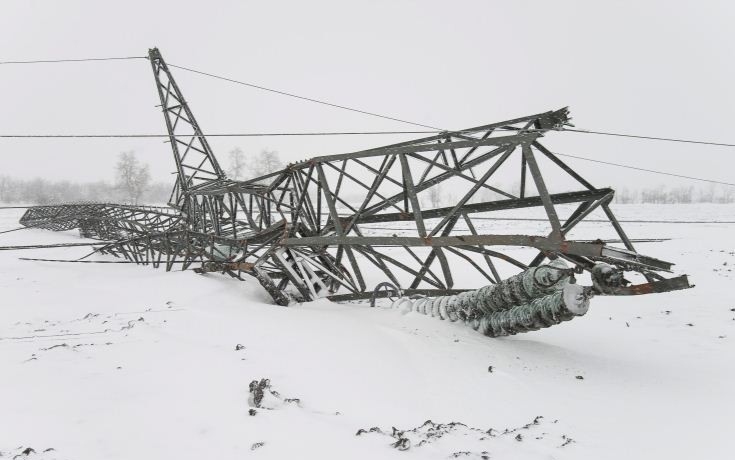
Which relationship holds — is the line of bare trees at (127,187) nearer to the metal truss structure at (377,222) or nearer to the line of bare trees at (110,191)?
the line of bare trees at (110,191)

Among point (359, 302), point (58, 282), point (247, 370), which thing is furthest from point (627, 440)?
point (58, 282)

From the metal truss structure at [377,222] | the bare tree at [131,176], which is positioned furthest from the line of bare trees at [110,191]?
the metal truss structure at [377,222]

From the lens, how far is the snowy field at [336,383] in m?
3.45

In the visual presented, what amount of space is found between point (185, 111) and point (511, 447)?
14.6 meters

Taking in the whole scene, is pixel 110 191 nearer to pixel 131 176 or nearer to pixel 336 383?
pixel 131 176

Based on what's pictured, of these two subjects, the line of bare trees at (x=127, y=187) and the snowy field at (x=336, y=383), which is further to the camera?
the line of bare trees at (x=127, y=187)

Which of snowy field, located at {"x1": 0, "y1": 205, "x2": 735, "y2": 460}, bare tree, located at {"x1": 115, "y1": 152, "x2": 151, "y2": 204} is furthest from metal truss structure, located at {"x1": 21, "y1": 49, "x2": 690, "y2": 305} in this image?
bare tree, located at {"x1": 115, "y1": 152, "x2": 151, "y2": 204}

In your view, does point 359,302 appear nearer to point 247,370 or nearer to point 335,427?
point 247,370

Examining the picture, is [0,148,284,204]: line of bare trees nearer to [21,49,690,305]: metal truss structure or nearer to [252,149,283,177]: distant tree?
[252,149,283,177]: distant tree

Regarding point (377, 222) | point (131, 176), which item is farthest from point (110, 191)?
point (377, 222)

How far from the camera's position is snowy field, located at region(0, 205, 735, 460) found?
345 centimetres

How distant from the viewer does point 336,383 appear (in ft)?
15.5

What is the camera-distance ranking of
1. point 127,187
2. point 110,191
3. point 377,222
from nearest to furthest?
point 377,222 < point 127,187 < point 110,191

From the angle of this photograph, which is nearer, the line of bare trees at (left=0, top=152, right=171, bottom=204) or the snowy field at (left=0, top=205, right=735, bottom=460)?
the snowy field at (left=0, top=205, right=735, bottom=460)
